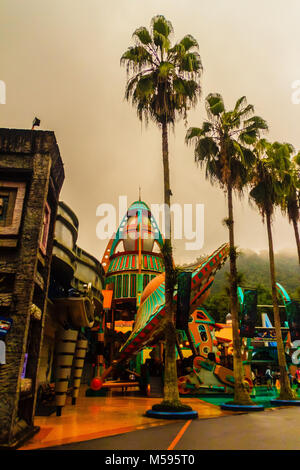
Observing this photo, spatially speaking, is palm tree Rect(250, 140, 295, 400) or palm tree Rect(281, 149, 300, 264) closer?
palm tree Rect(250, 140, 295, 400)

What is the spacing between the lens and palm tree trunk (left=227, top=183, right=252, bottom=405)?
15297 millimetres

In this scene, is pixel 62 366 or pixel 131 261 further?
pixel 131 261

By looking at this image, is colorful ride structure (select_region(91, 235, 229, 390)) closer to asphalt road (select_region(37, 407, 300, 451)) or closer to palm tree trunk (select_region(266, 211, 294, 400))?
palm tree trunk (select_region(266, 211, 294, 400))

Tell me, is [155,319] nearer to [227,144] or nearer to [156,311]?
[156,311]

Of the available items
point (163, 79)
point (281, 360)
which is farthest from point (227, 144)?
point (281, 360)

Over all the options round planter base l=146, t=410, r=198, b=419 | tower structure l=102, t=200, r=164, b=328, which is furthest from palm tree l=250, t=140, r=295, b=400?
tower structure l=102, t=200, r=164, b=328

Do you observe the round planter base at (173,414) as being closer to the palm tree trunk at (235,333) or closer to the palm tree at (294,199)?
the palm tree trunk at (235,333)

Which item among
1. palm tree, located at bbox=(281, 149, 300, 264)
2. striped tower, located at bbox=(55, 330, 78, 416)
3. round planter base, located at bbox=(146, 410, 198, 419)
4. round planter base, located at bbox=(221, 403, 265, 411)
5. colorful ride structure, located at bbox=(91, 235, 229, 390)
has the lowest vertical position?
round planter base, located at bbox=(221, 403, 265, 411)

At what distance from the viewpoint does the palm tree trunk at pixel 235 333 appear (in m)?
15.3

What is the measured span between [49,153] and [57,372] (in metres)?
7.40

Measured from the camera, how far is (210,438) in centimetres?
821

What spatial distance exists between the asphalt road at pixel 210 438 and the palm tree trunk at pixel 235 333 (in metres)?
4.32

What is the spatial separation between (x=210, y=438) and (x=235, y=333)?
A: 8459 millimetres

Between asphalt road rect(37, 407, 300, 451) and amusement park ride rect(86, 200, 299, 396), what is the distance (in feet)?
16.8
